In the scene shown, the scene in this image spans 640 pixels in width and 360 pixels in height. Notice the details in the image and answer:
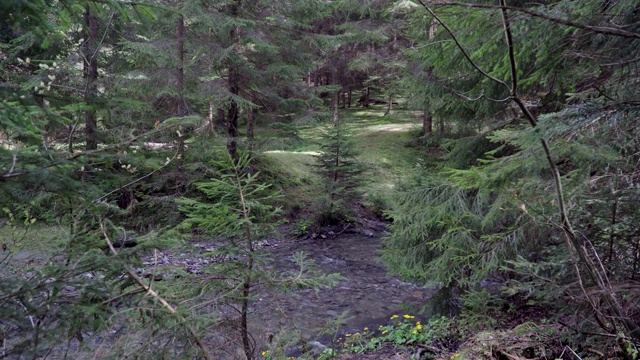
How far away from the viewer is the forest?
198 cm

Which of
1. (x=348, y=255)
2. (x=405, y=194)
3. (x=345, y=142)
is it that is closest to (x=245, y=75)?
(x=345, y=142)

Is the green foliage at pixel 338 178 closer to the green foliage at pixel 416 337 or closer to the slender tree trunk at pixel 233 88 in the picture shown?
the slender tree trunk at pixel 233 88

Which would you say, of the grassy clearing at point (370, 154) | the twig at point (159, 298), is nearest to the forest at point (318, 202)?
the twig at point (159, 298)

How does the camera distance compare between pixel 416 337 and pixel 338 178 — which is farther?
pixel 338 178

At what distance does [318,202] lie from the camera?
12578 mm

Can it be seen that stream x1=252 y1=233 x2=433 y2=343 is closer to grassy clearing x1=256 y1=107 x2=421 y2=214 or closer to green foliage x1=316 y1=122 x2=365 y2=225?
green foliage x1=316 y1=122 x2=365 y2=225

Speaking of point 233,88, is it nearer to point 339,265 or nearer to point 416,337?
point 339,265

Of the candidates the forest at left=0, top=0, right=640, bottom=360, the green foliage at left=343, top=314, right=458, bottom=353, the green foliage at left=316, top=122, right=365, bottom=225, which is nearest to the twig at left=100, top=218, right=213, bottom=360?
the forest at left=0, top=0, right=640, bottom=360

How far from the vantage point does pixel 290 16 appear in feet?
42.2

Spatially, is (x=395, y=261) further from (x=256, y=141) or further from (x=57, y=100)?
(x=256, y=141)

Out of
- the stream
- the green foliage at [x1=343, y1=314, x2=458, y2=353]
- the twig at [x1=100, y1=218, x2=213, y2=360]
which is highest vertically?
the twig at [x1=100, y1=218, x2=213, y2=360]

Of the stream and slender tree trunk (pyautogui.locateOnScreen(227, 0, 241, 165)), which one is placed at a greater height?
slender tree trunk (pyautogui.locateOnScreen(227, 0, 241, 165))

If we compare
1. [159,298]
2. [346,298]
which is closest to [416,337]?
[346,298]

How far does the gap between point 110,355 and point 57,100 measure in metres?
1.37
